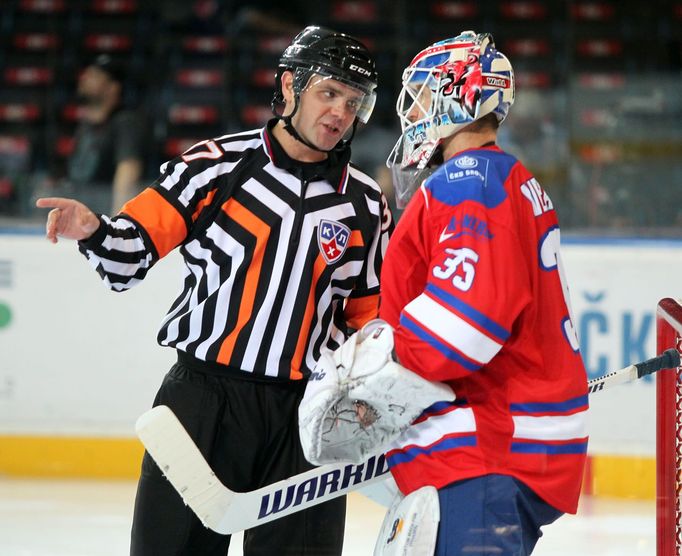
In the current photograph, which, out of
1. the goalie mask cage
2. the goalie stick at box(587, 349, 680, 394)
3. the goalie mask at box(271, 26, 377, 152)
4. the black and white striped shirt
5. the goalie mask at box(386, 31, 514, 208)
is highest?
the goalie mask at box(271, 26, 377, 152)

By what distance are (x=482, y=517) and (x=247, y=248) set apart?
0.73 meters

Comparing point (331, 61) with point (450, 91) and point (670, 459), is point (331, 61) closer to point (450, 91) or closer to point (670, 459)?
point (450, 91)

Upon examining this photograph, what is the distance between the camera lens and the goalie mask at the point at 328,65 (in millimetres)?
2076

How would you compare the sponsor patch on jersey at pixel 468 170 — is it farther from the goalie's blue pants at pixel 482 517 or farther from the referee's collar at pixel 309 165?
the referee's collar at pixel 309 165

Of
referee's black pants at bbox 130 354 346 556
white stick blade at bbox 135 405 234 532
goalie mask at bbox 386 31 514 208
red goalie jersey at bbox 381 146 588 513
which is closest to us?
red goalie jersey at bbox 381 146 588 513

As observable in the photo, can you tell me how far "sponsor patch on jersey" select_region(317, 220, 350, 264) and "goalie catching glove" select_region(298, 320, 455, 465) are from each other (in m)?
0.47

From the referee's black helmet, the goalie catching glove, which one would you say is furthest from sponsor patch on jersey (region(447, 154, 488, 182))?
the referee's black helmet

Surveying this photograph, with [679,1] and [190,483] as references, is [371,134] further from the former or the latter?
[190,483]

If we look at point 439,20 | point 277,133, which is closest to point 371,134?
point 439,20

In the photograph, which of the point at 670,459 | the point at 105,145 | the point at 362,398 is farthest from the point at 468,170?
the point at 105,145

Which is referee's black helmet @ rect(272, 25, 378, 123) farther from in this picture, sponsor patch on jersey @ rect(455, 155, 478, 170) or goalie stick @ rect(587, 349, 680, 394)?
goalie stick @ rect(587, 349, 680, 394)

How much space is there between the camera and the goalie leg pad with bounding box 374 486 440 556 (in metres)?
1.57

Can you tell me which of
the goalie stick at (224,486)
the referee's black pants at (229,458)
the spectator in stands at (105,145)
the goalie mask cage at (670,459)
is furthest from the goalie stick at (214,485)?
the spectator in stands at (105,145)

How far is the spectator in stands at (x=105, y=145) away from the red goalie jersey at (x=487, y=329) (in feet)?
11.4
